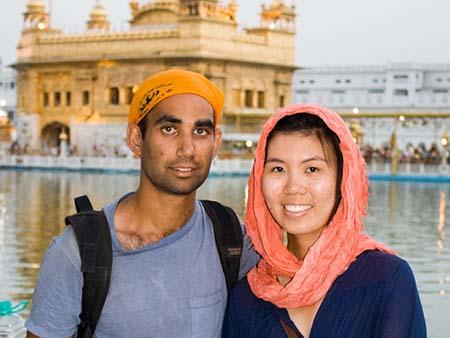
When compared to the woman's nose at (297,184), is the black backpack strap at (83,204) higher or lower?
lower

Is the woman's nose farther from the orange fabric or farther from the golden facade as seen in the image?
the golden facade

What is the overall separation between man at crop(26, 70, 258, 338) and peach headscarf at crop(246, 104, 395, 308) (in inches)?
8.7

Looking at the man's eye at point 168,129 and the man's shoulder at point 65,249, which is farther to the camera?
the man's eye at point 168,129

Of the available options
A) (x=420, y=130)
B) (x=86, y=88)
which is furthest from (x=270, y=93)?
(x=420, y=130)

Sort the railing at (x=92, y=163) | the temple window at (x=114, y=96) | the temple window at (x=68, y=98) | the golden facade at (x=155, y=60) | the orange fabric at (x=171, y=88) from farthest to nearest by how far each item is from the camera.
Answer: the temple window at (x=68, y=98) < the temple window at (x=114, y=96) < the golden facade at (x=155, y=60) < the railing at (x=92, y=163) < the orange fabric at (x=171, y=88)

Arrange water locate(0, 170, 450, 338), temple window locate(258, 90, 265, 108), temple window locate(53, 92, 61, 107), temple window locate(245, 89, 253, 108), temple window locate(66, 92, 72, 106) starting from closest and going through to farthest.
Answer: water locate(0, 170, 450, 338), temple window locate(245, 89, 253, 108), temple window locate(258, 90, 265, 108), temple window locate(66, 92, 72, 106), temple window locate(53, 92, 61, 107)

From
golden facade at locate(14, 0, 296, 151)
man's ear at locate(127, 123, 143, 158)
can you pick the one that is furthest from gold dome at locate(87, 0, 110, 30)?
man's ear at locate(127, 123, 143, 158)

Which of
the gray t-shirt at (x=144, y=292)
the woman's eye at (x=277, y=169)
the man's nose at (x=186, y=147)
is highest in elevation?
the man's nose at (x=186, y=147)

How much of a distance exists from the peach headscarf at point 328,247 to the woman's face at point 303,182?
1.8 inches

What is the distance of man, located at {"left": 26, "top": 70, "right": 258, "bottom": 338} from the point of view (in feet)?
9.56

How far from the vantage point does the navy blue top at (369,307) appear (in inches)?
104

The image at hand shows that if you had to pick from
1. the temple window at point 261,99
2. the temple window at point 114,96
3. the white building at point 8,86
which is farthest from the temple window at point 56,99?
the white building at point 8,86

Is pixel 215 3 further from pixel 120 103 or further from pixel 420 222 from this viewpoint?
pixel 420 222

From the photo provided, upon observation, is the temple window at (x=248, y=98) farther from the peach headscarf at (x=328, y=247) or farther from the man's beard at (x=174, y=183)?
the peach headscarf at (x=328, y=247)
